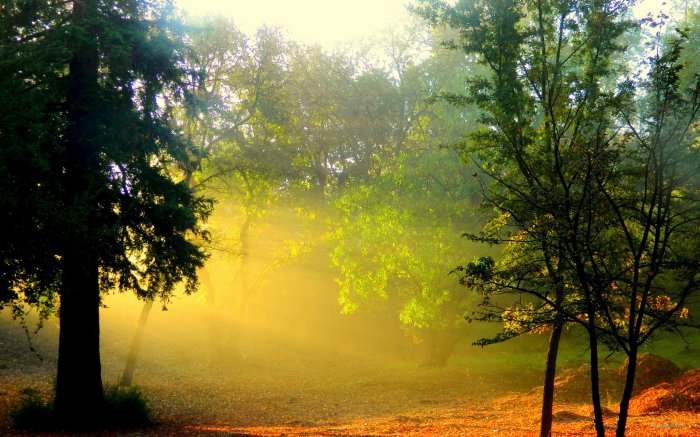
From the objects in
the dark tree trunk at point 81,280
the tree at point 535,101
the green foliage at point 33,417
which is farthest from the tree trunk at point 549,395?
the green foliage at point 33,417

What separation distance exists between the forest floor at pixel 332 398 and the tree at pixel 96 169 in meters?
2.80

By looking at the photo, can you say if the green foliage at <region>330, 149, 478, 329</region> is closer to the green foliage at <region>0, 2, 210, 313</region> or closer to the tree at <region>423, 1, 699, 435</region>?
the green foliage at <region>0, 2, 210, 313</region>

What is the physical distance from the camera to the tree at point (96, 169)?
35.2 feet

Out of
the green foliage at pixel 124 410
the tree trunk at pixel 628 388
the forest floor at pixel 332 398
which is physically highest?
the tree trunk at pixel 628 388

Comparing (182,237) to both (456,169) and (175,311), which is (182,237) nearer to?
(456,169)

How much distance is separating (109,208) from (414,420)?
10.1 m

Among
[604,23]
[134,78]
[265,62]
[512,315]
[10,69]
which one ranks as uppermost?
[265,62]

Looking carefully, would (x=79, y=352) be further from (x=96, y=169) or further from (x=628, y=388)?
(x=628, y=388)

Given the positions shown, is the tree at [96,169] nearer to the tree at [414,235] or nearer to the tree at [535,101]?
the tree at [535,101]

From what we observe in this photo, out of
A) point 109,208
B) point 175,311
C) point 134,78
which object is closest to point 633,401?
point 109,208

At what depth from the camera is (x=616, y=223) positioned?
8195 mm

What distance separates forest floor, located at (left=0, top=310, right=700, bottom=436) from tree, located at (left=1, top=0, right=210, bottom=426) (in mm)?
2805

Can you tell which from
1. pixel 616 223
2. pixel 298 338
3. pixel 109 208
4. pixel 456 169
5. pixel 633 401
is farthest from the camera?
pixel 298 338

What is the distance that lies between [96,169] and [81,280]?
269 centimetres
